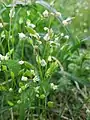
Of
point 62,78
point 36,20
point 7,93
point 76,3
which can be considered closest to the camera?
point 7,93

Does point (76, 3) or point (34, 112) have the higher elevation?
point (76, 3)

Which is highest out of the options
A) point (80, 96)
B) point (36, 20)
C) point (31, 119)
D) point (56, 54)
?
point (36, 20)

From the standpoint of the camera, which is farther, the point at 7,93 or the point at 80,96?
the point at 80,96

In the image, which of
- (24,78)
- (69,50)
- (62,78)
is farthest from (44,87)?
(69,50)

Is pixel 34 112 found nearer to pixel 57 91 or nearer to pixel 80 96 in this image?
pixel 57 91

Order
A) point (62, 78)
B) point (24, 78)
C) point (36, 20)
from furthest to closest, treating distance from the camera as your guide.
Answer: point (36, 20) → point (62, 78) → point (24, 78)

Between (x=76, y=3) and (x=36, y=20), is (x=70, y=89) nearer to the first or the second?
(x=36, y=20)
